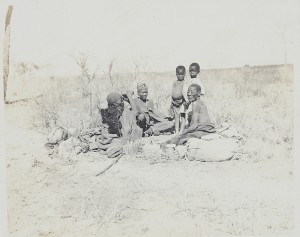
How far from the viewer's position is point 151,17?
21.3ft

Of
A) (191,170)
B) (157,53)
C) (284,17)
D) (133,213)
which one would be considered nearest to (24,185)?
(133,213)

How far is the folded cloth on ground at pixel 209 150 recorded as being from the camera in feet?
20.6

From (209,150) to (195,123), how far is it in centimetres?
53

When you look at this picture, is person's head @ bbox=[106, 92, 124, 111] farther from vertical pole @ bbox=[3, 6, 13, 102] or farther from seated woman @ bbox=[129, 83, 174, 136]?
vertical pole @ bbox=[3, 6, 13, 102]

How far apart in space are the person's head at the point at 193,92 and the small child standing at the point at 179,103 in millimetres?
408

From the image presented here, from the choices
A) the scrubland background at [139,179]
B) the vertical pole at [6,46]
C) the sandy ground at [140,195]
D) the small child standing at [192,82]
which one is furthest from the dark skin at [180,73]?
the vertical pole at [6,46]

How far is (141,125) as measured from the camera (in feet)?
23.1

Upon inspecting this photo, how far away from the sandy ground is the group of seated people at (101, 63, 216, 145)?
2.00ft

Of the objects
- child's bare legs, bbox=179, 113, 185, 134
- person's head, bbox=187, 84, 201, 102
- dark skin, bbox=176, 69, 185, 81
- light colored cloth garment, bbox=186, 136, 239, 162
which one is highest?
dark skin, bbox=176, 69, 185, 81

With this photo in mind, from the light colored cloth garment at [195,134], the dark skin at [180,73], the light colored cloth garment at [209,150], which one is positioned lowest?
the light colored cloth garment at [209,150]

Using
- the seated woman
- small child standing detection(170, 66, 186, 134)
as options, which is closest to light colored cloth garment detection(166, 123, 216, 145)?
small child standing detection(170, 66, 186, 134)

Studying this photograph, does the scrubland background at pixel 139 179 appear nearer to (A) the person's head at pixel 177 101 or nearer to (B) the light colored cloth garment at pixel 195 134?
(B) the light colored cloth garment at pixel 195 134

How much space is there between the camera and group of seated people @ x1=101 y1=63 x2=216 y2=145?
Result: 21.7ft

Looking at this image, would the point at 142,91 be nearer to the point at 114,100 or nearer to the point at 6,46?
the point at 114,100
